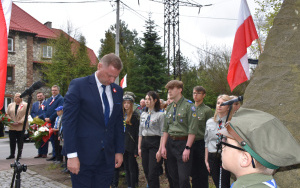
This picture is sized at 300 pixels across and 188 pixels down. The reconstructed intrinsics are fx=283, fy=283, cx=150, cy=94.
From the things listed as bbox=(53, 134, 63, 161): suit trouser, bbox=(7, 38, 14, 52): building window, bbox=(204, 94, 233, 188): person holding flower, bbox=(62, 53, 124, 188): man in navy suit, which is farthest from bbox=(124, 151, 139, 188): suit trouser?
bbox=(7, 38, 14, 52): building window

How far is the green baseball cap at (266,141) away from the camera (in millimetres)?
1513

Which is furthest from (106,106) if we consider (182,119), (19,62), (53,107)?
(19,62)

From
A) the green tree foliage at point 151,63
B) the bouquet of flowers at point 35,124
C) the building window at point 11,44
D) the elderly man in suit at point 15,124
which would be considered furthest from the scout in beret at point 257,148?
the building window at point 11,44

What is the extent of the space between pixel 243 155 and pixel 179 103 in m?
3.51

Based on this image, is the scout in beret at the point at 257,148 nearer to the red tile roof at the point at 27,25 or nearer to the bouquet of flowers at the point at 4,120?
the bouquet of flowers at the point at 4,120

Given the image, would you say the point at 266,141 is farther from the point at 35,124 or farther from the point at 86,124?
the point at 35,124

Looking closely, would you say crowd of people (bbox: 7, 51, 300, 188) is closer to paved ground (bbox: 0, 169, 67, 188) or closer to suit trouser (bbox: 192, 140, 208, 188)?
suit trouser (bbox: 192, 140, 208, 188)

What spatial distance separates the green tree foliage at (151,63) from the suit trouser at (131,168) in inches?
856

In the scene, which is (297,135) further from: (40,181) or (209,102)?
(209,102)

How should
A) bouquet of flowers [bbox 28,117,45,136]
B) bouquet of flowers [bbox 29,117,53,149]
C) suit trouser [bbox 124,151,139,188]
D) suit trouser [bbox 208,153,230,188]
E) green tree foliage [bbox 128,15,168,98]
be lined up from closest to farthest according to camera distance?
suit trouser [bbox 208,153,230,188] → suit trouser [bbox 124,151,139,188] → bouquet of flowers [bbox 29,117,53,149] → bouquet of flowers [bbox 28,117,45,136] → green tree foliage [bbox 128,15,168,98]

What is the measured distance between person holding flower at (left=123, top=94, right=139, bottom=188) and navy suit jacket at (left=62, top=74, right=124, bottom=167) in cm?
244

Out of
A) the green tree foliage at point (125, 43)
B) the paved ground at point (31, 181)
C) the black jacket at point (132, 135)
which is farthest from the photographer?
the green tree foliage at point (125, 43)

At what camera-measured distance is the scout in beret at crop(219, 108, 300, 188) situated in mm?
1519

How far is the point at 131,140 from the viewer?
616 cm
